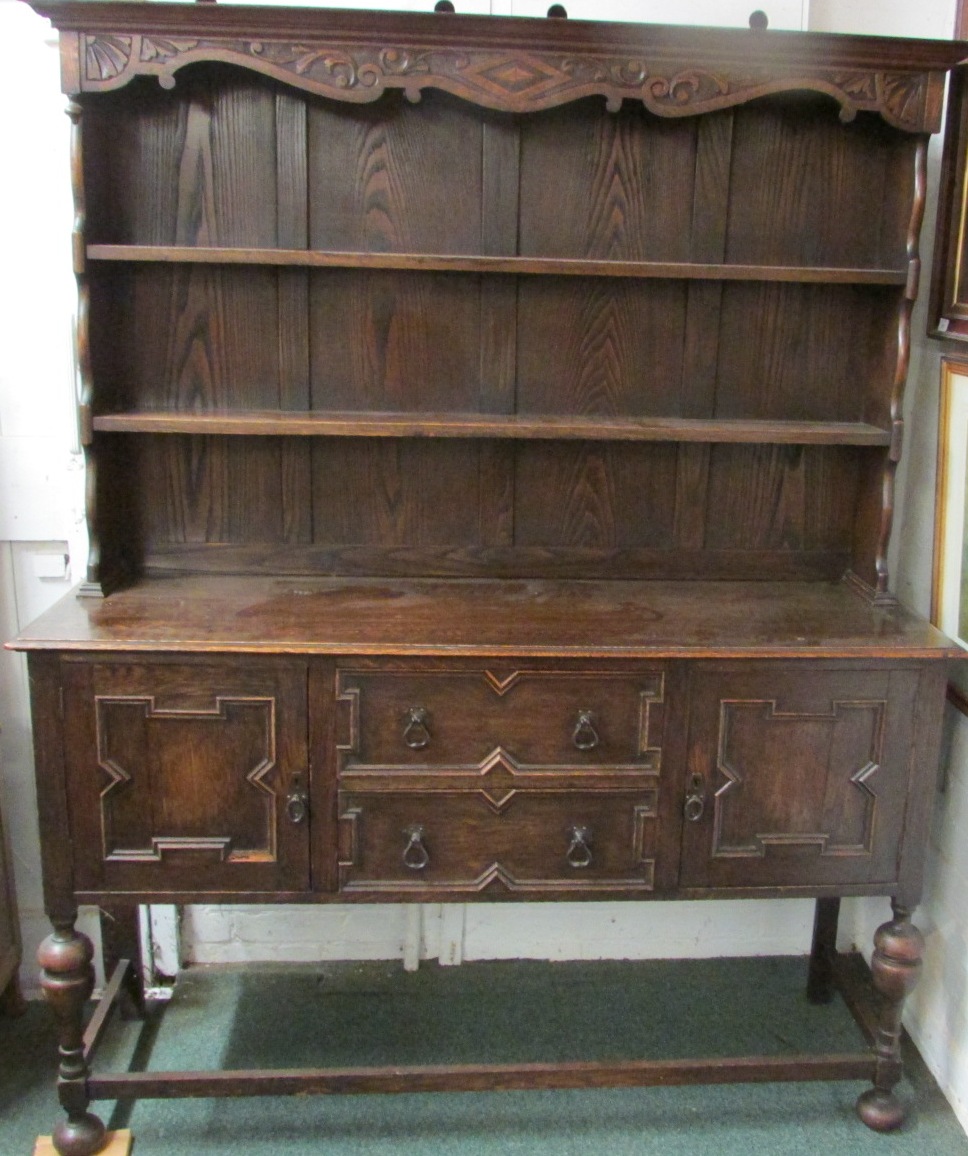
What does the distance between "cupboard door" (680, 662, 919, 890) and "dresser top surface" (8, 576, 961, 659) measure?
2.8 inches

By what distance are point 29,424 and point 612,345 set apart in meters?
1.23

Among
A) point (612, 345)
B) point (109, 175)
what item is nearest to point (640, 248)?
point (612, 345)

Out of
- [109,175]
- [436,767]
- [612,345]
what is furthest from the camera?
[612,345]

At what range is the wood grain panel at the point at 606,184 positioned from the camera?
224cm

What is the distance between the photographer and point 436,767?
2.02 meters

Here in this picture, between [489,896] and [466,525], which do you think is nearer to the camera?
[489,896]

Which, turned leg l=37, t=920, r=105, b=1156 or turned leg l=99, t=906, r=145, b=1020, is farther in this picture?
turned leg l=99, t=906, r=145, b=1020

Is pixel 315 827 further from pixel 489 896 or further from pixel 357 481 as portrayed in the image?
pixel 357 481

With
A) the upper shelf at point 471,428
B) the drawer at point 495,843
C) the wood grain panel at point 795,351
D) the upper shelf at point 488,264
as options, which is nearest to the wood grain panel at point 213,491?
the upper shelf at point 471,428

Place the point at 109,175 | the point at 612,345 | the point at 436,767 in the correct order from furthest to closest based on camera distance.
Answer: the point at 612,345, the point at 109,175, the point at 436,767

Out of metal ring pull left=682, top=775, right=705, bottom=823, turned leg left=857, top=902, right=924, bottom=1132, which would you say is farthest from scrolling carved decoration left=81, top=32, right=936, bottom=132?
turned leg left=857, top=902, right=924, bottom=1132

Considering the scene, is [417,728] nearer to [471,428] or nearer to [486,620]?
[486,620]

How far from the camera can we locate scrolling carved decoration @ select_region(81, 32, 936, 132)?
1.99m

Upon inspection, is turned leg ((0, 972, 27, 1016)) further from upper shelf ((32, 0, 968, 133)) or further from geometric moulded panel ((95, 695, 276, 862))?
upper shelf ((32, 0, 968, 133))
